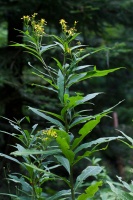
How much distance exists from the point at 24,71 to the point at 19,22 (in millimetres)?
606

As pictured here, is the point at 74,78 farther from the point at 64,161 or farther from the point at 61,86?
the point at 64,161

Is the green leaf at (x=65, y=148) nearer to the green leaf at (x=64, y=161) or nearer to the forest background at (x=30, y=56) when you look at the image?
the green leaf at (x=64, y=161)

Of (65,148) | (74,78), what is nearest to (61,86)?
(74,78)

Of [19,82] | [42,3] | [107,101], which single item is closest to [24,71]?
[19,82]

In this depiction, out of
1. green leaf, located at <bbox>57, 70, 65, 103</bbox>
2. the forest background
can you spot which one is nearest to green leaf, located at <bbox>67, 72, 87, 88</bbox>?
green leaf, located at <bbox>57, 70, 65, 103</bbox>

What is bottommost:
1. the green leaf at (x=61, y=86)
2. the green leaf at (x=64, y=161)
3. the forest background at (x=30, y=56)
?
the green leaf at (x=64, y=161)

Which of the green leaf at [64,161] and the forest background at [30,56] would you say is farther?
the forest background at [30,56]

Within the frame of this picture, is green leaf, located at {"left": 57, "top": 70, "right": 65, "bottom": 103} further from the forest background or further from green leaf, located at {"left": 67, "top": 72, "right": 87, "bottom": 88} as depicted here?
the forest background

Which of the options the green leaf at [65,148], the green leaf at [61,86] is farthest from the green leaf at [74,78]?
the green leaf at [65,148]

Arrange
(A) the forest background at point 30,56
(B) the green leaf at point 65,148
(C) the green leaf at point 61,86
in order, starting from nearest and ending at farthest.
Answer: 1. (B) the green leaf at point 65,148
2. (C) the green leaf at point 61,86
3. (A) the forest background at point 30,56

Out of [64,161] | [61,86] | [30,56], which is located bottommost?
[64,161]

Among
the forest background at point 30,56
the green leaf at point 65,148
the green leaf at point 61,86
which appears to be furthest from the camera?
the forest background at point 30,56

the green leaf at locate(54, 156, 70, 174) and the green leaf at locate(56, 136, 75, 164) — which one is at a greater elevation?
the green leaf at locate(56, 136, 75, 164)

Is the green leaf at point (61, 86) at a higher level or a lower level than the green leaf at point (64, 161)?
higher
